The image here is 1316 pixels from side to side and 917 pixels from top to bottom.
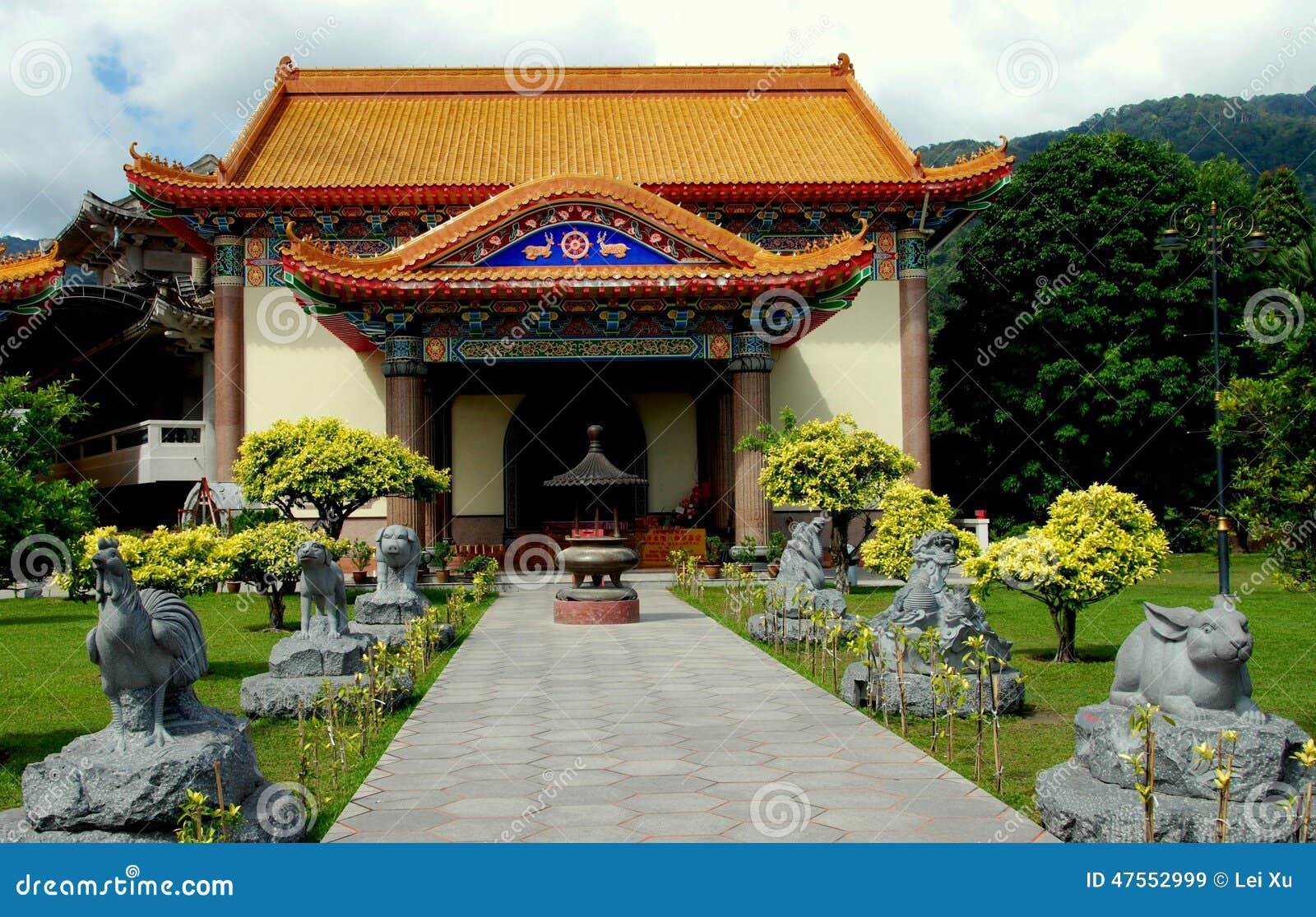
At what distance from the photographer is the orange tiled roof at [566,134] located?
20875 millimetres

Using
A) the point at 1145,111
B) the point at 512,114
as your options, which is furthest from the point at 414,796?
the point at 1145,111

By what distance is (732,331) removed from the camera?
60.9ft

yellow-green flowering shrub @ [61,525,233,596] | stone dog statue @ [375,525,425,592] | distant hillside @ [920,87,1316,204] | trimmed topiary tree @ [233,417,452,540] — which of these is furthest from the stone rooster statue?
distant hillside @ [920,87,1316,204]

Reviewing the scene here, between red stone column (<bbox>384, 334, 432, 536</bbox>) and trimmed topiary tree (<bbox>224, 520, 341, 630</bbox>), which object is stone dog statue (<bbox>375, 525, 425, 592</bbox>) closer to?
trimmed topiary tree (<bbox>224, 520, 341, 630</bbox>)

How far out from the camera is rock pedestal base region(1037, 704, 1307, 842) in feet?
15.3

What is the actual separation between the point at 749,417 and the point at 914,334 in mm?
4912

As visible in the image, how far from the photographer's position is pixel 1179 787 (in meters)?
4.92

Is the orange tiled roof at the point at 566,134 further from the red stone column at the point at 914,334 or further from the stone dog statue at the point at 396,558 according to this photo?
the stone dog statue at the point at 396,558

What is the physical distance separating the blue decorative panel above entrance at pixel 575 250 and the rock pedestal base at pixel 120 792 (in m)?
13.4

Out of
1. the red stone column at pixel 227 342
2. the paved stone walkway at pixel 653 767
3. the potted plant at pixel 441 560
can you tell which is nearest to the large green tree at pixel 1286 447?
the paved stone walkway at pixel 653 767

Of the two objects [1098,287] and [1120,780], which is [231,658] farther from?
[1098,287]

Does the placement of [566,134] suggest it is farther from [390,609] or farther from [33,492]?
[33,492]

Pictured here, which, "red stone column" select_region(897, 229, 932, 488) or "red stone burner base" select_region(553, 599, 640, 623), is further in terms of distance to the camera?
"red stone column" select_region(897, 229, 932, 488)

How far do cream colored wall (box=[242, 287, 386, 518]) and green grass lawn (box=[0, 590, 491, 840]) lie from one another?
5.05 meters
